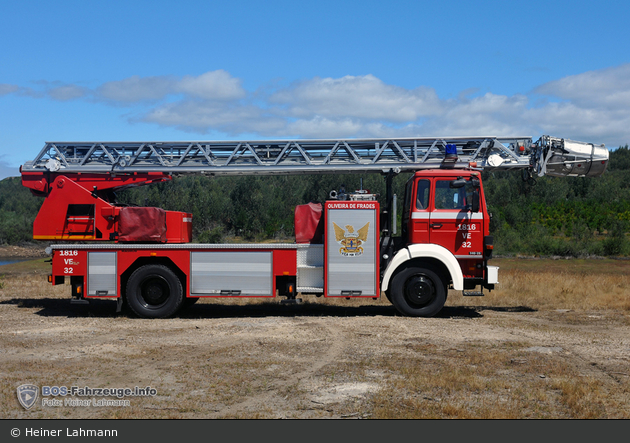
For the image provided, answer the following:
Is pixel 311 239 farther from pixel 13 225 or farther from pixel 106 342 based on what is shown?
pixel 13 225

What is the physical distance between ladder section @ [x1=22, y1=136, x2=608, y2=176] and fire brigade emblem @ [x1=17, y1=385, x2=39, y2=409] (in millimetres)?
7441

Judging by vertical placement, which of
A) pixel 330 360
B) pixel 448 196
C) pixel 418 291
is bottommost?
pixel 330 360

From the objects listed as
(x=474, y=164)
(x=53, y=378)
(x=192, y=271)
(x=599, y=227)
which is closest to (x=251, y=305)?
(x=192, y=271)

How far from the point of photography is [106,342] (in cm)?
995

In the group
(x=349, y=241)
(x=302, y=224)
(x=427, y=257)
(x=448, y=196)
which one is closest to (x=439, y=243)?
(x=427, y=257)

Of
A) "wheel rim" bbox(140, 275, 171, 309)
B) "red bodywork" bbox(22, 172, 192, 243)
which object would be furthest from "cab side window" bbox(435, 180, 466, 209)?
"wheel rim" bbox(140, 275, 171, 309)

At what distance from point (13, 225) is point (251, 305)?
58.4 metres

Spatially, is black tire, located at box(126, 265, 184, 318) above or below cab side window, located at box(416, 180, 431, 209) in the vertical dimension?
below

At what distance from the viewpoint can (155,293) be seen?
501 inches

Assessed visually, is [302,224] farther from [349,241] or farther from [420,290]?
[420,290]

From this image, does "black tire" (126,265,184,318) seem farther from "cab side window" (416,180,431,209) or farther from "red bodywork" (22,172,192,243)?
"cab side window" (416,180,431,209)

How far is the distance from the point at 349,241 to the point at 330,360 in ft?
13.6

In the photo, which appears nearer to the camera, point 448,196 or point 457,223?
point 457,223

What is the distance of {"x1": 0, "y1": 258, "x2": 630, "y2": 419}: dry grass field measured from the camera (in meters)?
6.23
